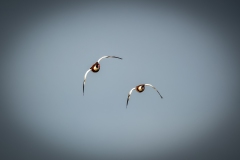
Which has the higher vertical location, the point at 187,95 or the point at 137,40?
the point at 137,40


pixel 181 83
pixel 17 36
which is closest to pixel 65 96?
pixel 17 36

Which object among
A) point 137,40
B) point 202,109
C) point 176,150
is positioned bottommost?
point 176,150

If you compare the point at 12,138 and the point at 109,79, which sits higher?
the point at 109,79

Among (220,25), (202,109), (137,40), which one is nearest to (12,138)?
(137,40)

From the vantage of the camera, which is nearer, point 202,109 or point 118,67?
point 118,67

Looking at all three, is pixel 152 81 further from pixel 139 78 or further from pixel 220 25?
pixel 220 25

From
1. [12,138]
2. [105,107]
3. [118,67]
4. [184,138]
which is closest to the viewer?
[118,67]

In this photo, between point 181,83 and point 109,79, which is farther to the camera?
point 181,83

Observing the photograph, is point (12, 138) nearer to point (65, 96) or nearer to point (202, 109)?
point (65, 96)

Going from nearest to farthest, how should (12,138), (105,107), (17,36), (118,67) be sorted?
(17,36)
(118,67)
(105,107)
(12,138)
